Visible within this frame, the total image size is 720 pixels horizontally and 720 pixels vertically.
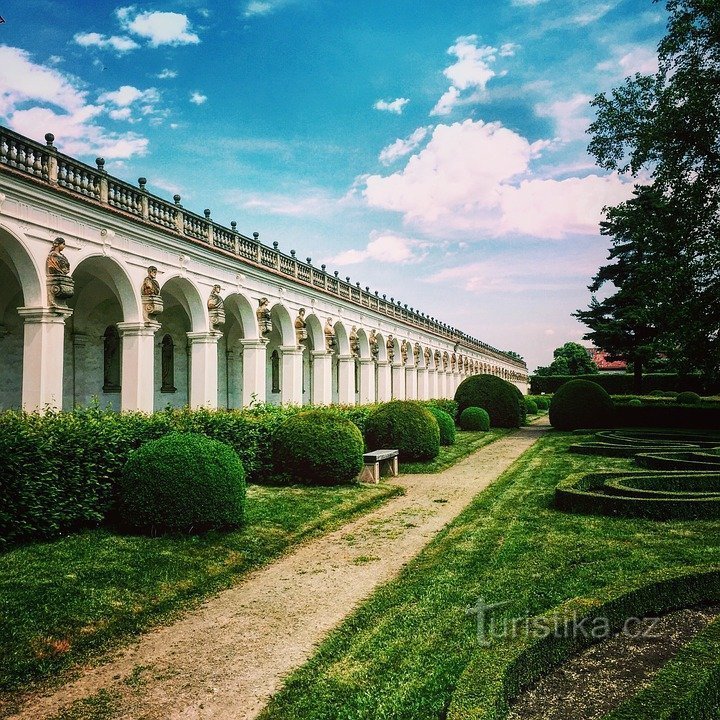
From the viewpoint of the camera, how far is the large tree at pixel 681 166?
19.7 m

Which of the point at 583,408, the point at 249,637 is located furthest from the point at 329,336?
the point at 249,637

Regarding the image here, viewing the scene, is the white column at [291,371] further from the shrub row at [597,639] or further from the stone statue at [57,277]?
the shrub row at [597,639]

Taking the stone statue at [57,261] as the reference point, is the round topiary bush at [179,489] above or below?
below

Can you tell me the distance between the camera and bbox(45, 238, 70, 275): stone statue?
13.8 meters

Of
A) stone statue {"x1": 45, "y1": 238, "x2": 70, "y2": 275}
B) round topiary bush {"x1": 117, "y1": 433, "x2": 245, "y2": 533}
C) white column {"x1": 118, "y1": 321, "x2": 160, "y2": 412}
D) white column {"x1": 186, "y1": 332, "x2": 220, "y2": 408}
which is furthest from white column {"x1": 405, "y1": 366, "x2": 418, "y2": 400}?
round topiary bush {"x1": 117, "y1": 433, "x2": 245, "y2": 533}

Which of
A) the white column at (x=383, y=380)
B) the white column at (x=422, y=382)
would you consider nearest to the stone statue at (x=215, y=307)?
the white column at (x=383, y=380)

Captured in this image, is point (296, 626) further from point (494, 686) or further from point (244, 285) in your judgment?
point (244, 285)

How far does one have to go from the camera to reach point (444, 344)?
54656 mm

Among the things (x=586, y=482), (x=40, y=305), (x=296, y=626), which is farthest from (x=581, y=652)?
(x=40, y=305)

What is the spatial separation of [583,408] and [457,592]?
24750mm

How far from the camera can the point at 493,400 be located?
106ft

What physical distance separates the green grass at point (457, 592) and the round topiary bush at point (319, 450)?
138 inches

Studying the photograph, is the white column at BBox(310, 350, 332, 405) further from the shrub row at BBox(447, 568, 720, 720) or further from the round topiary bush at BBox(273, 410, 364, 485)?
the shrub row at BBox(447, 568, 720, 720)

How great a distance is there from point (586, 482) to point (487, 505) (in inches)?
87.0
